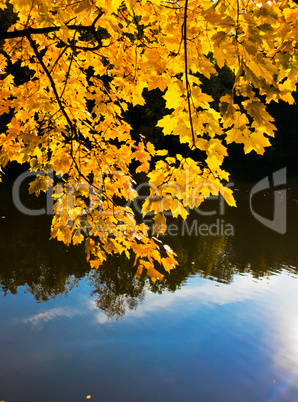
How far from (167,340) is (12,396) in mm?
2323

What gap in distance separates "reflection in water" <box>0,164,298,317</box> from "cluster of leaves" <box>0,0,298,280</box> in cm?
376

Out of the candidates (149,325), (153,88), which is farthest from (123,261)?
(153,88)

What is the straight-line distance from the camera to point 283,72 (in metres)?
2.27

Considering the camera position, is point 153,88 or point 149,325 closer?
point 153,88

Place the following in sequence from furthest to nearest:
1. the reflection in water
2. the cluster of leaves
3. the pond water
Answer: the reflection in water
the pond water
the cluster of leaves

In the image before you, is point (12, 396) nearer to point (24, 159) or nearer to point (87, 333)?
point (87, 333)

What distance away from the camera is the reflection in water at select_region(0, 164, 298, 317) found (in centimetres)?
770

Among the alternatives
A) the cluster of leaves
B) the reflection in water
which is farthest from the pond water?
the cluster of leaves

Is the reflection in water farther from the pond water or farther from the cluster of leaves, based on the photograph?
the cluster of leaves

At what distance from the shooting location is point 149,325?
639cm

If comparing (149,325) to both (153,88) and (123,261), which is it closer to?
(123,261)

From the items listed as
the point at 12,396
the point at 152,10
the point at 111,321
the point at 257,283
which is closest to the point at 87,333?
the point at 111,321

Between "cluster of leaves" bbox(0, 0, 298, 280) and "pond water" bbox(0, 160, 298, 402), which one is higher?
"cluster of leaves" bbox(0, 0, 298, 280)

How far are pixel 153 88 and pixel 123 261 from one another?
6725 millimetres
